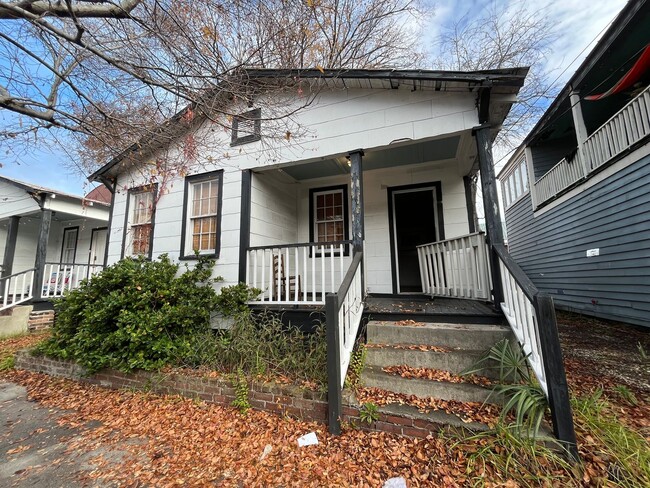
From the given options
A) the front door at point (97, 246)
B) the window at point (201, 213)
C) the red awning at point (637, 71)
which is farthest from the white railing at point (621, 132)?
the front door at point (97, 246)

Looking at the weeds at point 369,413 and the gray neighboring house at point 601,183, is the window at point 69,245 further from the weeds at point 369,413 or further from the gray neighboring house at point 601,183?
the gray neighboring house at point 601,183

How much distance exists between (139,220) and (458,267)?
6.74 meters

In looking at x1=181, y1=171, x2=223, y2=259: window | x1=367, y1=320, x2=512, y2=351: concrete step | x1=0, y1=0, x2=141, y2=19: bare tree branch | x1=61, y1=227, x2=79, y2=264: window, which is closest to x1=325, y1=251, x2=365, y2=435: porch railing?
x1=367, y1=320, x2=512, y2=351: concrete step

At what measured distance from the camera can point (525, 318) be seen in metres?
2.50

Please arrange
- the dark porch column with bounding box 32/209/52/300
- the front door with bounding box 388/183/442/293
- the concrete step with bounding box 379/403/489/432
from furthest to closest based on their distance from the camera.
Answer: the dark porch column with bounding box 32/209/52/300 → the front door with bounding box 388/183/442/293 → the concrete step with bounding box 379/403/489/432

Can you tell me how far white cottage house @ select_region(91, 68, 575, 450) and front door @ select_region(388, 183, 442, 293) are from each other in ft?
0.08

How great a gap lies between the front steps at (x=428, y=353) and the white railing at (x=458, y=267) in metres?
0.73

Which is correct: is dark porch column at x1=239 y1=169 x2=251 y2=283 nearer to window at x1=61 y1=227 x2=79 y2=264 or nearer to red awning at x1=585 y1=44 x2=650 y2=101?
red awning at x1=585 y1=44 x2=650 y2=101

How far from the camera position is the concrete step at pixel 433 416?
2291 millimetres

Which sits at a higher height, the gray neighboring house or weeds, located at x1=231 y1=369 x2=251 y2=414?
the gray neighboring house

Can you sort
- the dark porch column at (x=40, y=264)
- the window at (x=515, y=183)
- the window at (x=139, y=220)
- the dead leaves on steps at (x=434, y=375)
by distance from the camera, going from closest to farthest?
the dead leaves on steps at (x=434, y=375) < the window at (x=139, y=220) < the dark porch column at (x=40, y=264) < the window at (x=515, y=183)

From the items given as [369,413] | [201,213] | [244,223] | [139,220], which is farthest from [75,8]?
[369,413]

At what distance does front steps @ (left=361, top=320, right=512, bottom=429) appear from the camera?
2.66m

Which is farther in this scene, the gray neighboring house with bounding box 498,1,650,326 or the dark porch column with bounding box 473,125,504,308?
the gray neighboring house with bounding box 498,1,650,326
